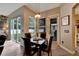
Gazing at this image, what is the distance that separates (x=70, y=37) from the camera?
2.77 m

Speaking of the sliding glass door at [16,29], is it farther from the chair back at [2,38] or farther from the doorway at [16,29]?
the chair back at [2,38]

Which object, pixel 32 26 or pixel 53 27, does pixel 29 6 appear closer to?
pixel 32 26

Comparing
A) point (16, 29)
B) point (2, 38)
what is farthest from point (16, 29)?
point (2, 38)

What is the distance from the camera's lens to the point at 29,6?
2826mm

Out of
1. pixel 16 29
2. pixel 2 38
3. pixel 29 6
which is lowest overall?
pixel 2 38

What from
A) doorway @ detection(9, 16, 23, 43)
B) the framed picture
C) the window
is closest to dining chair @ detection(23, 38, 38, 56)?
doorway @ detection(9, 16, 23, 43)

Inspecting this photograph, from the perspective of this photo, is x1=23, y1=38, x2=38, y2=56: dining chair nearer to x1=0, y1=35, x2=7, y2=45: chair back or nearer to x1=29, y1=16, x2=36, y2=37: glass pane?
x1=29, y1=16, x2=36, y2=37: glass pane

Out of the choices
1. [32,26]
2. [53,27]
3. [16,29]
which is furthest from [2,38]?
[53,27]

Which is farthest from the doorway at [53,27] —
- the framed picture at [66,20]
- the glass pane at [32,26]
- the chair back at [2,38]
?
the chair back at [2,38]

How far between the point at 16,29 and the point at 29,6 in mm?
463

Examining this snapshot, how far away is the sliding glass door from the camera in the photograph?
282cm

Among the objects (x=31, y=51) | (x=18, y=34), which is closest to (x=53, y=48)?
(x=31, y=51)

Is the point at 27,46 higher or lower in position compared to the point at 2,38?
lower

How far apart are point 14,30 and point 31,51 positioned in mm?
474
